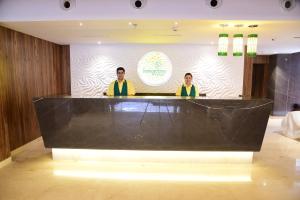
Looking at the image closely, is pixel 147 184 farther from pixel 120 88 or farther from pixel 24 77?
pixel 24 77

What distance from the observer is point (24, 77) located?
4516mm

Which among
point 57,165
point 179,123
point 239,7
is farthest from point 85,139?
point 239,7

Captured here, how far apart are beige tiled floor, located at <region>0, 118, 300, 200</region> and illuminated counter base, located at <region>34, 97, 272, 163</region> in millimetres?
311

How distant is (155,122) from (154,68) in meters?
2.70

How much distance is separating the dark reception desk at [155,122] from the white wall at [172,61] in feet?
8.12

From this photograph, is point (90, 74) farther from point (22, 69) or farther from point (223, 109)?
point (223, 109)

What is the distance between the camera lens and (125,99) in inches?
136

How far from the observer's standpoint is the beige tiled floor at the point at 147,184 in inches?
110

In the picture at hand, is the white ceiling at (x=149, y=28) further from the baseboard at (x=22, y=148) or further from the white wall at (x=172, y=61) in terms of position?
the baseboard at (x=22, y=148)

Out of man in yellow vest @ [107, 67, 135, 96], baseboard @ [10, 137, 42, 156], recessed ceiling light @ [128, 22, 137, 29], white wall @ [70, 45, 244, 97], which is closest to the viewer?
recessed ceiling light @ [128, 22, 137, 29]

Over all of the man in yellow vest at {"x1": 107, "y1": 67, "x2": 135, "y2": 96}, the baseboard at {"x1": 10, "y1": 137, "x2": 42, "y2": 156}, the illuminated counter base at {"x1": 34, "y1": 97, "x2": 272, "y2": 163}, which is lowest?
the baseboard at {"x1": 10, "y1": 137, "x2": 42, "y2": 156}

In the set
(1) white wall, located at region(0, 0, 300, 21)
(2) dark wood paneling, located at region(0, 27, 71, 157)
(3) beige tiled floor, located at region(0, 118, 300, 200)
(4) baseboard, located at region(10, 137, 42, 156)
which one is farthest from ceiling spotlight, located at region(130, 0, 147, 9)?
(4) baseboard, located at region(10, 137, 42, 156)

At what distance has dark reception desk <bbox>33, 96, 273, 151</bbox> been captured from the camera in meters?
3.46

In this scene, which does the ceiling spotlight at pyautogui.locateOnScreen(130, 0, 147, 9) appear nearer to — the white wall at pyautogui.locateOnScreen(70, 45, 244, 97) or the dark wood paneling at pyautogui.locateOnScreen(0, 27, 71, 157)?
the dark wood paneling at pyautogui.locateOnScreen(0, 27, 71, 157)
